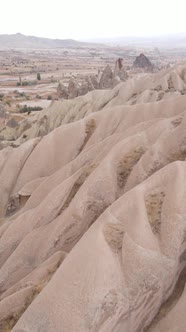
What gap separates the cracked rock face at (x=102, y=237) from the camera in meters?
9.72

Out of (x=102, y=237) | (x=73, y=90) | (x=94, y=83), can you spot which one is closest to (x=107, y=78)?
(x=94, y=83)

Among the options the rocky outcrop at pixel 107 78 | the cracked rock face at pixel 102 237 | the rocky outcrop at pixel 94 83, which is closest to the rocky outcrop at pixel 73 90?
the rocky outcrop at pixel 94 83

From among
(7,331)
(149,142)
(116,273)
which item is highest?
(149,142)

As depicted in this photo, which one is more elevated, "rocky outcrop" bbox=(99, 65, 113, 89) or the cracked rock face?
the cracked rock face

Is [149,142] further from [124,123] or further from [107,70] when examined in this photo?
[107,70]

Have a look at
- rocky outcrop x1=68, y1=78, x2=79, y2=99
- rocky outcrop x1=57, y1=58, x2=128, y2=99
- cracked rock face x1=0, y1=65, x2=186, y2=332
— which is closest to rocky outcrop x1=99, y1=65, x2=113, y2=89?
rocky outcrop x1=57, y1=58, x2=128, y2=99

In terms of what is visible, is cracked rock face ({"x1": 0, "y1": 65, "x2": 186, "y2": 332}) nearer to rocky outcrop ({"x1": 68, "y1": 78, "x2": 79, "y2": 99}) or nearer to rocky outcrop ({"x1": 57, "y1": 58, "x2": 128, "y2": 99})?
rocky outcrop ({"x1": 57, "y1": 58, "x2": 128, "y2": 99})

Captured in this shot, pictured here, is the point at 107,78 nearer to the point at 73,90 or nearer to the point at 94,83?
the point at 94,83

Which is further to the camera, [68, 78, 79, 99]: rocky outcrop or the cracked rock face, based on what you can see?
[68, 78, 79, 99]: rocky outcrop

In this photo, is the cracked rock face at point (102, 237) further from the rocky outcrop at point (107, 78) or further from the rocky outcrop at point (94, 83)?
the rocky outcrop at point (107, 78)

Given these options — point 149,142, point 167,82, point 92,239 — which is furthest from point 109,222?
point 167,82

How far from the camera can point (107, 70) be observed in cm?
7138

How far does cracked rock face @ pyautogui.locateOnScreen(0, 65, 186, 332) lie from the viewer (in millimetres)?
9719

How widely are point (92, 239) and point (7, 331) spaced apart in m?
3.43
